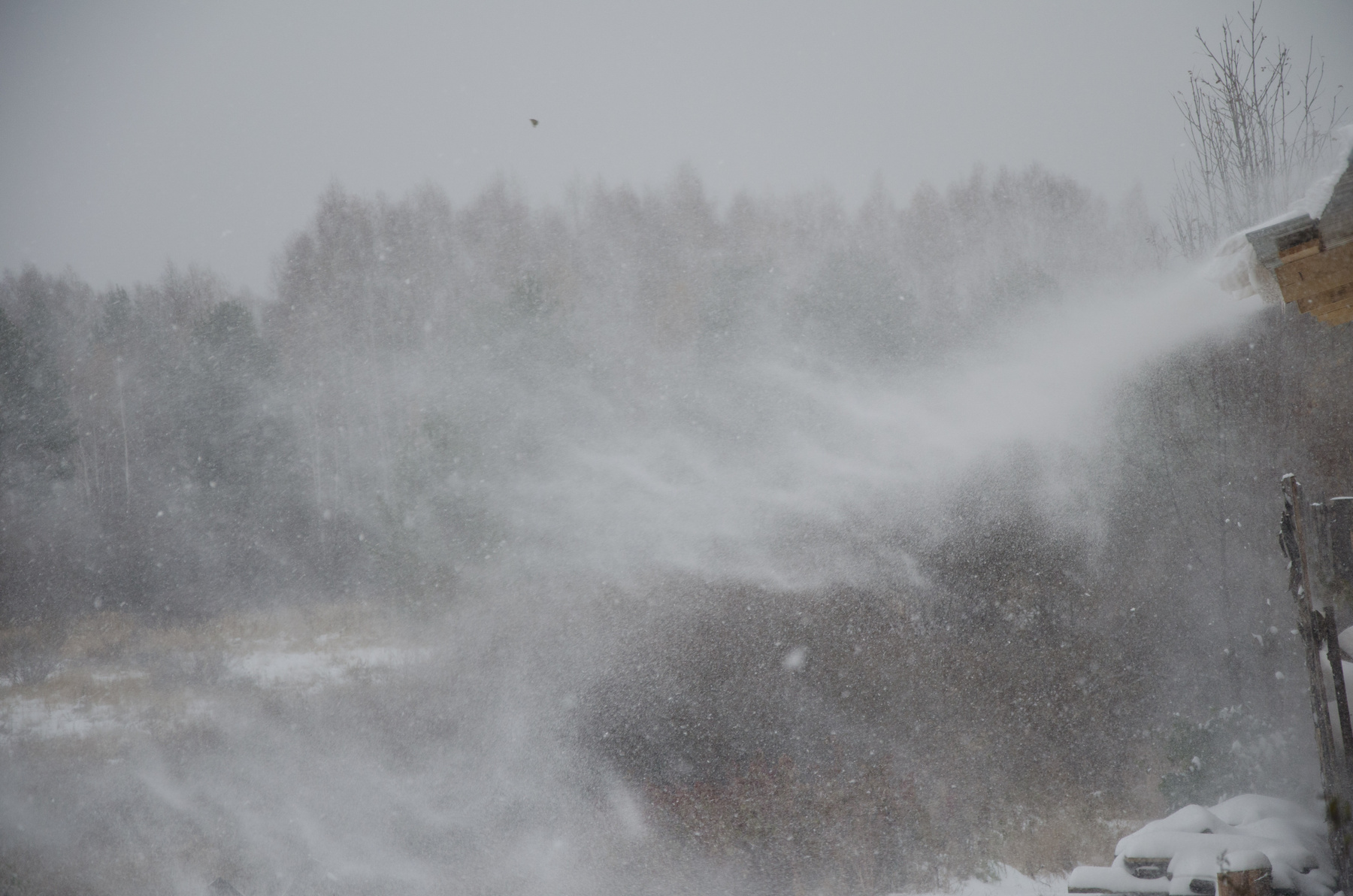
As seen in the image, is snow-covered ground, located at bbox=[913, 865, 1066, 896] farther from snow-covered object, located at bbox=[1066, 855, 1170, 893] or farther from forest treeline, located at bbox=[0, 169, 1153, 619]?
forest treeline, located at bbox=[0, 169, 1153, 619]

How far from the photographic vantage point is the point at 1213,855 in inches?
109

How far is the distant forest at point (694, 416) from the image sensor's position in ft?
25.1

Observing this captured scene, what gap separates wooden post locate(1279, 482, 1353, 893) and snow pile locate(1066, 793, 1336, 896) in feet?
0.42

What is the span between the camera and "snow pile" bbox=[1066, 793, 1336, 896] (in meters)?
2.68

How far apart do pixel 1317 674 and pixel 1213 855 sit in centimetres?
94

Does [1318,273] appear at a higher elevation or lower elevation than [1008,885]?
higher

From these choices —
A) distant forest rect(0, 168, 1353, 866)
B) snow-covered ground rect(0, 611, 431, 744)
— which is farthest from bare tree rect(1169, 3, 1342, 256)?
snow-covered ground rect(0, 611, 431, 744)

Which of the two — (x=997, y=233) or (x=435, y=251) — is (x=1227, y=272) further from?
(x=435, y=251)

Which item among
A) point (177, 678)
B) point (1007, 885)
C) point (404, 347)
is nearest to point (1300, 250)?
point (1007, 885)

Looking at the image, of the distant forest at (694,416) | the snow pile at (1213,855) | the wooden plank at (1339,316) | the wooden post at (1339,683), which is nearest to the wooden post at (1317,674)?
the wooden post at (1339,683)

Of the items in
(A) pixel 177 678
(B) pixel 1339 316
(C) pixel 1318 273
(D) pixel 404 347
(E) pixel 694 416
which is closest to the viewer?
(C) pixel 1318 273

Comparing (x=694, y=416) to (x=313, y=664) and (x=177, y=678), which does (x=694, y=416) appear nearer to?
(x=313, y=664)

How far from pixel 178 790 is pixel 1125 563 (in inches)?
432

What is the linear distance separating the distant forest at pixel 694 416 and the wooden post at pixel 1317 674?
9.73 ft
